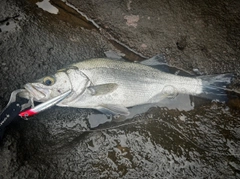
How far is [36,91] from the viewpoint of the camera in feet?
12.0

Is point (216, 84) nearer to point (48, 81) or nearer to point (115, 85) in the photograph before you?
point (115, 85)

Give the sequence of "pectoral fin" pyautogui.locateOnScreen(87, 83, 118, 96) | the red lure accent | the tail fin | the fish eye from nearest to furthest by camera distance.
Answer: the red lure accent, the fish eye, "pectoral fin" pyautogui.locateOnScreen(87, 83, 118, 96), the tail fin

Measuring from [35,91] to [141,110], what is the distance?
1447 millimetres

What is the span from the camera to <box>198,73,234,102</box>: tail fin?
4.10 metres

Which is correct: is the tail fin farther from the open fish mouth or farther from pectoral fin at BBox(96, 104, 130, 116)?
the open fish mouth

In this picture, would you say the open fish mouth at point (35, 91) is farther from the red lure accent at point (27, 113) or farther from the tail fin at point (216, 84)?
the tail fin at point (216, 84)

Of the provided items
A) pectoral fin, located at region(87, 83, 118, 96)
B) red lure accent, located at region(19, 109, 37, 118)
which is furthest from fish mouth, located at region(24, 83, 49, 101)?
pectoral fin, located at region(87, 83, 118, 96)

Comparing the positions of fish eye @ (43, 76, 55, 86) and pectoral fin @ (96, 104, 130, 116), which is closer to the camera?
fish eye @ (43, 76, 55, 86)

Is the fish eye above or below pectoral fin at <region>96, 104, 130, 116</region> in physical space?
above

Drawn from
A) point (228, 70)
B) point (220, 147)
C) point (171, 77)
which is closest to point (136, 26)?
point (171, 77)

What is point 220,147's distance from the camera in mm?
3938

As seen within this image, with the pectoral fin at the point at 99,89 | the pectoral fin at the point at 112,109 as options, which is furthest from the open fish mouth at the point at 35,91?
the pectoral fin at the point at 112,109

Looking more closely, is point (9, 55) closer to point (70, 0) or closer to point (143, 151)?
point (70, 0)

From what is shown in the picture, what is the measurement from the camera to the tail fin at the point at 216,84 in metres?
4.10
